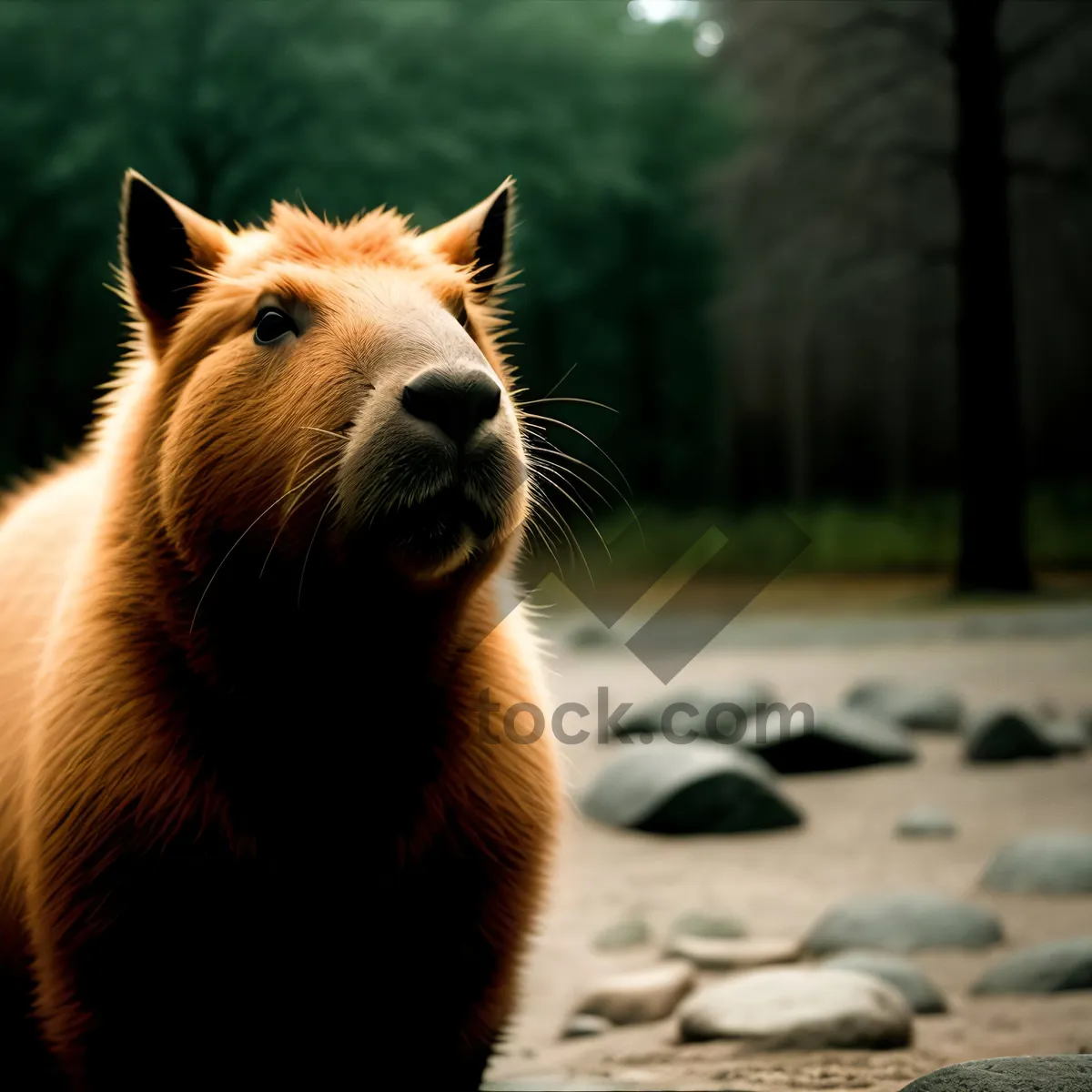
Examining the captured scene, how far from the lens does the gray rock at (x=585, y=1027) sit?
10.3 feet

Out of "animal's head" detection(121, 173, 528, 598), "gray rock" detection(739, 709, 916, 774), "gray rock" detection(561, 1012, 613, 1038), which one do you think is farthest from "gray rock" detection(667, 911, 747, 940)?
"animal's head" detection(121, 173, 528, 598)

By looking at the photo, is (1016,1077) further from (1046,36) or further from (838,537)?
(838,537)

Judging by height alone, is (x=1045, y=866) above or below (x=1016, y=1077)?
above

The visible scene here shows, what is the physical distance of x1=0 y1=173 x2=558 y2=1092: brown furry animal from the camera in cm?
188

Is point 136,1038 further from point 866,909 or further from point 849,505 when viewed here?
point 849,505

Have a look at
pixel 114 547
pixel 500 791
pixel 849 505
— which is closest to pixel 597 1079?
pixel 500 791

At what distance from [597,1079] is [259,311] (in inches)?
66.5

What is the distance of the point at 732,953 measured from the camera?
361cm

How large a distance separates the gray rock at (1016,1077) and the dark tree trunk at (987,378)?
20.2 feet

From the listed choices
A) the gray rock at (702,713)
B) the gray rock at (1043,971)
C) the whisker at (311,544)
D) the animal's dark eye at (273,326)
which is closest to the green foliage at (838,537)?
the gray rock at (702,713)

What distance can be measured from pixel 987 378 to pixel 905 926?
17.3 ft

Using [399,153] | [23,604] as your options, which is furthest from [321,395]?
[399,153]

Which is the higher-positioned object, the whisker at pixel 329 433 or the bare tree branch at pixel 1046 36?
the bare tree branch at pixel 1046 36

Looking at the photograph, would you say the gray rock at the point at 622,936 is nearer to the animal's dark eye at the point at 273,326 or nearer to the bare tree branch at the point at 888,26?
the animal's dark eye at the point at 273,326
